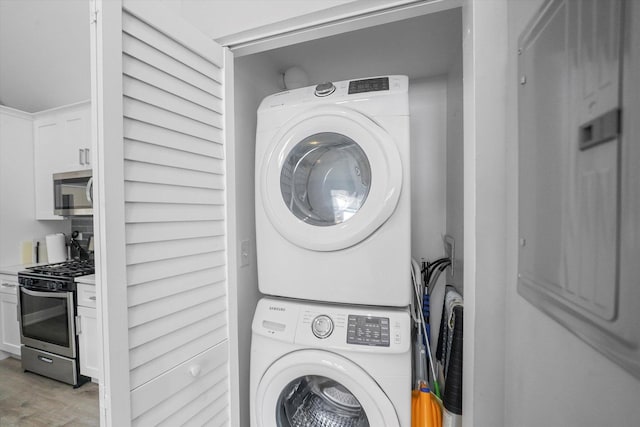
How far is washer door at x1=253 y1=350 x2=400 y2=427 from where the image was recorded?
1.02 metres

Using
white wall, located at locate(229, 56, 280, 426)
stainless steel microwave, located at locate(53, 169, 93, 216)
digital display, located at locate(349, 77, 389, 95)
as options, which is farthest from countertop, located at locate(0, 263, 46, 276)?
digital display, located at locate(349, 77, 389, 95)

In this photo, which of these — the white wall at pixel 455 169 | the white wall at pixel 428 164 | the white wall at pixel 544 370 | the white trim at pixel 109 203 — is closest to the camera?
the white wall at pixel 544 370

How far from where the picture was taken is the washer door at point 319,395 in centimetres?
102

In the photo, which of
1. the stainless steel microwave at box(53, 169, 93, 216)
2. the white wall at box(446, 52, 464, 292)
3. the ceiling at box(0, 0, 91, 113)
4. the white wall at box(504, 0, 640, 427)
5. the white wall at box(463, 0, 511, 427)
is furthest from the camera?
the stainless steel microwave at box(53, 169, 93, 216)

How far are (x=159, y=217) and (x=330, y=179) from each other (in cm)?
72

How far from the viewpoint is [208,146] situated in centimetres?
108

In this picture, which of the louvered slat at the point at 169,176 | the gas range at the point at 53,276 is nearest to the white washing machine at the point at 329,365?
the louvered slat at the point at 169,176

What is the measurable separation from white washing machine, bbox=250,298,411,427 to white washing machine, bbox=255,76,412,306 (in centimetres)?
8

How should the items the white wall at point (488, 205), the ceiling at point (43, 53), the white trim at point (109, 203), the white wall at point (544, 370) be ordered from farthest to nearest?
the ceiling at point (43, 53), the white wall at point (488, 205), the white trim at point (109, 203), the white wall at point (544, 370)

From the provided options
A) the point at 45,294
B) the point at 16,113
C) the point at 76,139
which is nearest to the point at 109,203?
the point at 45,294

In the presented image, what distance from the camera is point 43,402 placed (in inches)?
84.9

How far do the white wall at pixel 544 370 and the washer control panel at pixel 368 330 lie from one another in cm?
40

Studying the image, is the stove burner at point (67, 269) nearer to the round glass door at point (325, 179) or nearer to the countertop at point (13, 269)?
the countertop at point (13, 269)

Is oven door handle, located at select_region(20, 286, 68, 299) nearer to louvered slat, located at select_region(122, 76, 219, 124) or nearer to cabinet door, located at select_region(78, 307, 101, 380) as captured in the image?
cabinet door, located at select_region(78, 307, 101, 380)
